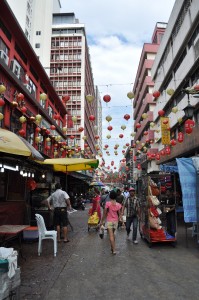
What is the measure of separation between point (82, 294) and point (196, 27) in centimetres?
2027

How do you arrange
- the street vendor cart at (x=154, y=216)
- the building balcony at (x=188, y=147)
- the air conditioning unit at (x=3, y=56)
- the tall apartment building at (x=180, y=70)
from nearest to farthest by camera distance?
the street vendor cart at (x=154, y=216), the air conditioning unit at (x=3, y=56), the building balcony at (x=188, y=147), the tall apartment building at (x=180, y=70)

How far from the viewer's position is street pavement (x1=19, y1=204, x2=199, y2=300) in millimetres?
4531

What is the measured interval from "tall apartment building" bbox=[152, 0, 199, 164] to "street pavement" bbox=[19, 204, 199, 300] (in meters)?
9.18

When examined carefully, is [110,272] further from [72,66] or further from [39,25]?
[72,66]

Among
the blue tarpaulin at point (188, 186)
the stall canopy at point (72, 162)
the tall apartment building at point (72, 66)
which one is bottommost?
the blue tarpaulin at point (188, 186)

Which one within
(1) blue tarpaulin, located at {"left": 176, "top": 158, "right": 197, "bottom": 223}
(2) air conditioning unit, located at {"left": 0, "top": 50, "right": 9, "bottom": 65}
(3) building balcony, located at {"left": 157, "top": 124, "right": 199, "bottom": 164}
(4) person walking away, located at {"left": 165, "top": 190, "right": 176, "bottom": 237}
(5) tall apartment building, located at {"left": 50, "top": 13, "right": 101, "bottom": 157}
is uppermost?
(5) tall apartment building, located at {"left": 50, "top": 13, "right": 101, "bottom": 157}

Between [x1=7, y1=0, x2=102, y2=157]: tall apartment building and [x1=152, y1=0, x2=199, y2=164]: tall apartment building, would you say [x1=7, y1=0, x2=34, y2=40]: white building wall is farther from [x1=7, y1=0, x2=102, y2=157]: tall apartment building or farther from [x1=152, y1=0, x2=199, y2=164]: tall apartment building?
[x1=152, y1=0, x2=199, y2=164]: tall apartment building

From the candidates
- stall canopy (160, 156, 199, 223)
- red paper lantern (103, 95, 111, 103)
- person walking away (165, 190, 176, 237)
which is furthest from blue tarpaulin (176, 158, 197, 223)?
red paper lantern (103, 95, 111, 103)

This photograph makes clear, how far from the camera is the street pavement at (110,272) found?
14.9ft

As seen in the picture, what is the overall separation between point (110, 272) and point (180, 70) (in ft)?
66.7

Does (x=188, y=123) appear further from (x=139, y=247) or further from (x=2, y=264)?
(x=2, y=264)

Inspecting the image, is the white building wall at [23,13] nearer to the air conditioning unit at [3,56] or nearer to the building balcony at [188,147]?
the air conditioning unit at [3,56]

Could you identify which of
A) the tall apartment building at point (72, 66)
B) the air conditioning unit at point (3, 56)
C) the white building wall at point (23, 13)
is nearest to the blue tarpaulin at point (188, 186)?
the air conditioning unit at point (3, 56)

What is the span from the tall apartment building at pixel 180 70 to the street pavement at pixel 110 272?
9.18 metres
